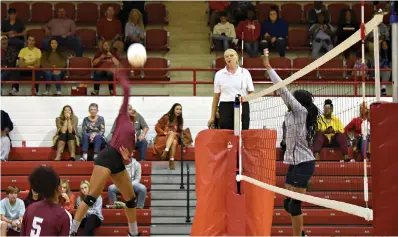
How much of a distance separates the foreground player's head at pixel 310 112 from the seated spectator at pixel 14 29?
10.9 m

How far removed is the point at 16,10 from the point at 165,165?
24.3 ft

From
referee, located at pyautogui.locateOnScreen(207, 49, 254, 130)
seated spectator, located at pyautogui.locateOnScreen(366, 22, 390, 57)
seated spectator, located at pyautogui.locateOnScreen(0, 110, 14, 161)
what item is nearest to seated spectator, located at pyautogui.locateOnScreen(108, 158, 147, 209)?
seated spectator, located at pyautogui.locateOnScreen(0, 110, 14, 161)

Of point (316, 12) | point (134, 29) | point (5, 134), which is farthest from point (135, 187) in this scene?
point (316, 12)

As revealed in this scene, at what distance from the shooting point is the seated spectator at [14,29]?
58.1 feet

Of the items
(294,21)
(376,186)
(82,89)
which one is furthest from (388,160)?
(294,21)

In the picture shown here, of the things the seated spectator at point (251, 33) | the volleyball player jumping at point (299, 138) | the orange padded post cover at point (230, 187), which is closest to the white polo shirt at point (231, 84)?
the orange padded post cover at point (230, 187)

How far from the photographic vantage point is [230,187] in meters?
9.23

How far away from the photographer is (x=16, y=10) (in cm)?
1931

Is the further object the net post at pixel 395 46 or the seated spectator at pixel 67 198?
the seated spectator at pixel 67 198

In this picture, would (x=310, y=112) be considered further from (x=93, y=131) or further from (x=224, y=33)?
(x=224, y=33)

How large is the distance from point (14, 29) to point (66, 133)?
459 cm

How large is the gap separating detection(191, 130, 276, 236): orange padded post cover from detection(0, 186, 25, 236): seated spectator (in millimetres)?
4005

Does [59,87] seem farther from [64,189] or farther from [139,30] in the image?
[64,189]

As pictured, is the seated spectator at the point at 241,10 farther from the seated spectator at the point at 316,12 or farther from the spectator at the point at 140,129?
the spectator at the point at 140,129
